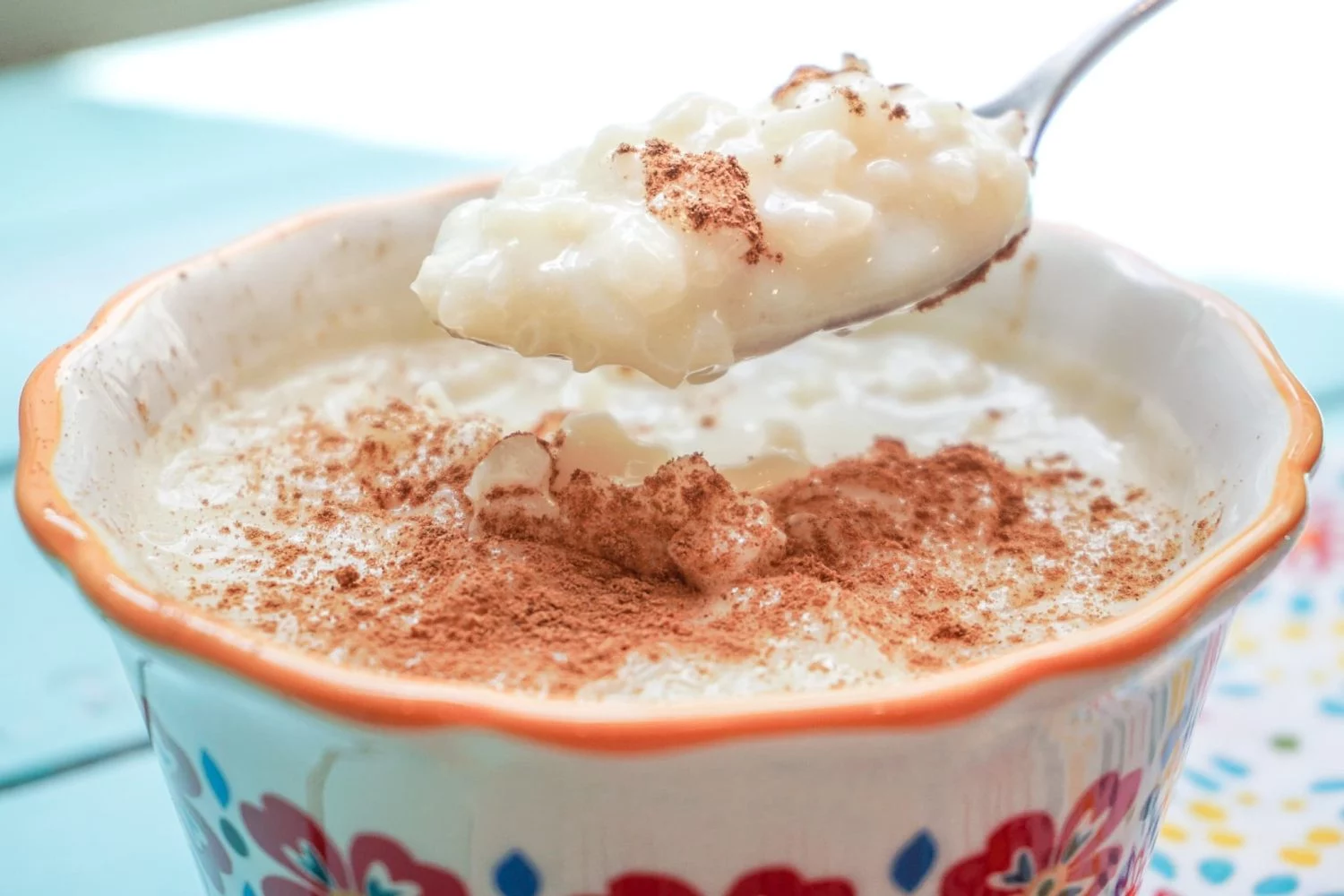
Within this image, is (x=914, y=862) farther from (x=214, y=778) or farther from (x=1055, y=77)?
(x=1055, y=77)

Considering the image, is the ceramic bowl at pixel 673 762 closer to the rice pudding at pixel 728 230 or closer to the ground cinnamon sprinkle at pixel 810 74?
the rice pudding at pixel 728 230

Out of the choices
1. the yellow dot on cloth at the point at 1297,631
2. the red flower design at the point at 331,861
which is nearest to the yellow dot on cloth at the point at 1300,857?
the yellow dot on cloth at the point at 1297,631

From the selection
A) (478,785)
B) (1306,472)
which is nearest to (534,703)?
(478,785)

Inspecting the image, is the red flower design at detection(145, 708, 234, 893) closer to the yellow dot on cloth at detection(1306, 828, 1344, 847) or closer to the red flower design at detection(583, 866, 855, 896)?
the red flower design at detection(583, 866, 855, 896)

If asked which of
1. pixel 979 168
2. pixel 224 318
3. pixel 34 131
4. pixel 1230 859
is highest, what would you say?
pixel 979 168

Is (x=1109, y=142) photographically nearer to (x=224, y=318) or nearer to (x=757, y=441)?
A: (x=757, y=441)

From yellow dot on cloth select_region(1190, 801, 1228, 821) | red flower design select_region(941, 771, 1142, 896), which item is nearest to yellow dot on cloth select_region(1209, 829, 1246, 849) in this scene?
yellow dot on cloth select_region(1190, 801, 1228, 821)
